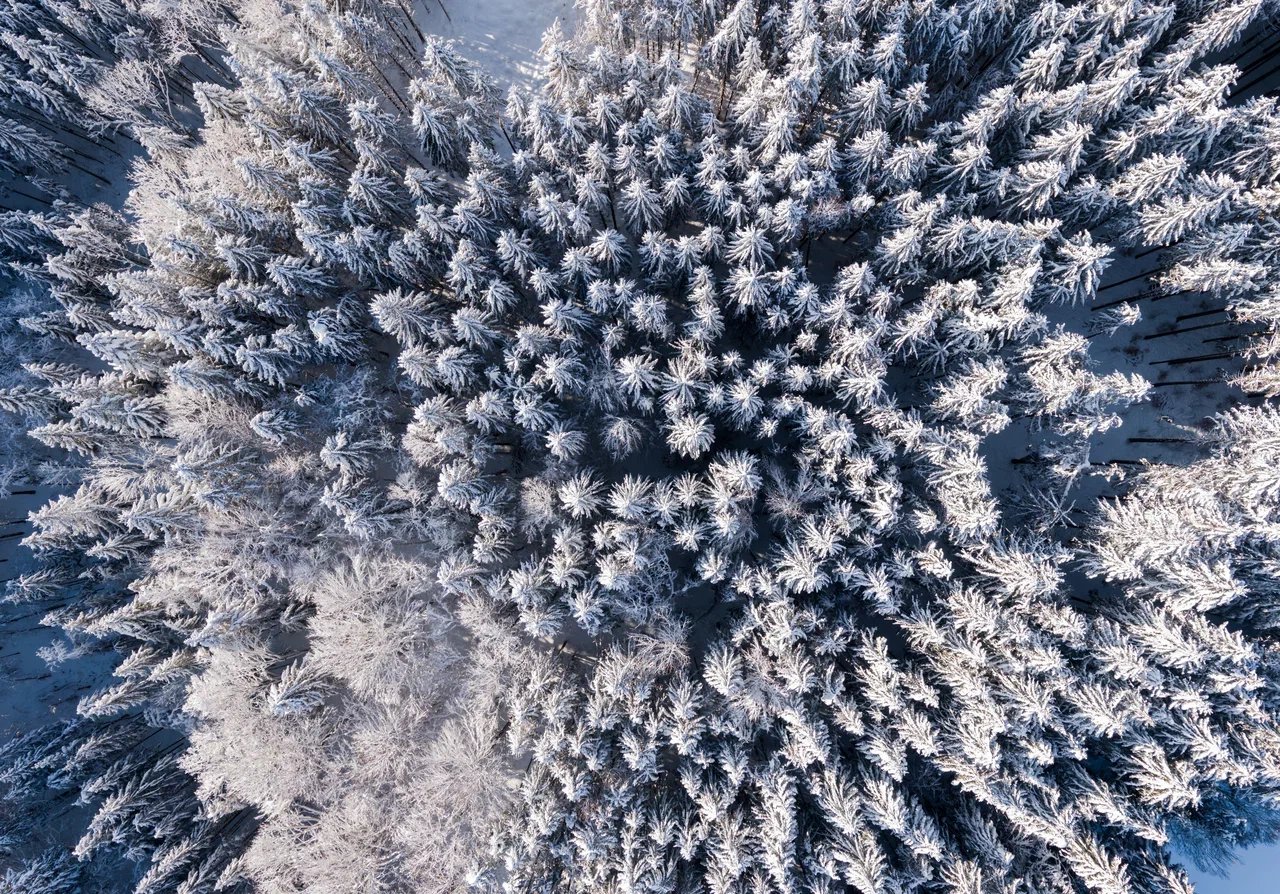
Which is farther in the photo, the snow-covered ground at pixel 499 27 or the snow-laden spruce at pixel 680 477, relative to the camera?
the snow-covered ground at pixel 499 27

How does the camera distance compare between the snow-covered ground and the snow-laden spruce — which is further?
the snow-covered ground

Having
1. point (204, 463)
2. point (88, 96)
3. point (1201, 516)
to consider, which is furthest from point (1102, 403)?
point (88, 96)

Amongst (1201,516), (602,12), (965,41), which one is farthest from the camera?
(602,12)

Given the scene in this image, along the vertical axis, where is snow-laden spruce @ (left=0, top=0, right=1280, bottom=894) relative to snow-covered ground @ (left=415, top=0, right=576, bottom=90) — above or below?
below

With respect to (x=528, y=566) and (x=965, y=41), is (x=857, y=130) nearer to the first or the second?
(x=965, y=41)

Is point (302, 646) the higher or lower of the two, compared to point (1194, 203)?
lower

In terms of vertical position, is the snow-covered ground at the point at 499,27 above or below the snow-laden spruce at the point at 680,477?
above

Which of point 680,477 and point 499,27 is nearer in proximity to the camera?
point 680,477

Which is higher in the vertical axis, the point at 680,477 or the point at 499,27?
the point at 499,27
